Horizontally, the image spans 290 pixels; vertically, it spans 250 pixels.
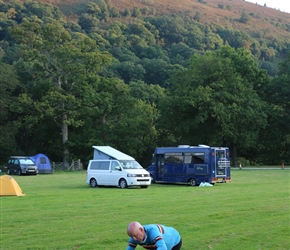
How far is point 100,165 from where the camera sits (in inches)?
1260

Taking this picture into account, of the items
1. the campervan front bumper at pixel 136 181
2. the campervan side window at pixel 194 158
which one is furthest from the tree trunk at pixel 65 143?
the campervan front bumper at pixel 136 181

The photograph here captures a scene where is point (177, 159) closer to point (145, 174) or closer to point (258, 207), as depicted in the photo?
point (145, 174)

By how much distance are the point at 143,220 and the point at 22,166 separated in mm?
34389

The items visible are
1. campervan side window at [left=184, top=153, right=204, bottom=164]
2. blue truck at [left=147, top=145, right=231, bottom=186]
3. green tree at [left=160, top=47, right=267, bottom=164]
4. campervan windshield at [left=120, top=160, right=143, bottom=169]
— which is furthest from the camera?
green tree at [left=160, top=47, right=267, bottom=164]

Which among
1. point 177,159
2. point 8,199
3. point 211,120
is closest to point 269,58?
point 211,120

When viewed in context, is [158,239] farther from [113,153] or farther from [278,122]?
[278,122]

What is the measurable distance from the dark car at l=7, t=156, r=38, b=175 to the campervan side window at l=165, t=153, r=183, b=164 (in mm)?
18455

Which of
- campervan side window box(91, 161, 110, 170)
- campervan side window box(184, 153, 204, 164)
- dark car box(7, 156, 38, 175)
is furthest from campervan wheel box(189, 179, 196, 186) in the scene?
dark car box(7, 156, 38, 175)

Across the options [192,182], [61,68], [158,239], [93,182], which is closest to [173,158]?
[192,182]

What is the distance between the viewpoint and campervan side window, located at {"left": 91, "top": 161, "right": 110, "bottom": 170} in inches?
1248

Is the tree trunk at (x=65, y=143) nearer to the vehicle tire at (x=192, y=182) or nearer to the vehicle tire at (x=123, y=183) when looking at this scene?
the vehicle tire at (x=192, y=182)

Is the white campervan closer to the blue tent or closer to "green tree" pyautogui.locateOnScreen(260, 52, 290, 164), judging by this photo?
the blue tent

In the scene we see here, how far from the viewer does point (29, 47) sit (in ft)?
206

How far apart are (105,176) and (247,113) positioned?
31.3 meters
